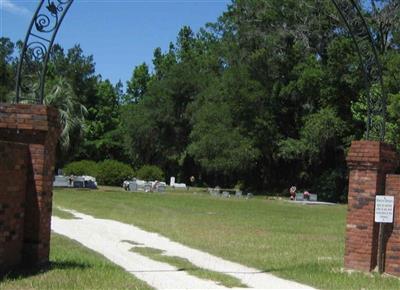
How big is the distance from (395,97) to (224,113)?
1843cm

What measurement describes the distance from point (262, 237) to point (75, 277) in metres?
9.48

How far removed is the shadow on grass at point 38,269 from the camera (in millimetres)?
9427

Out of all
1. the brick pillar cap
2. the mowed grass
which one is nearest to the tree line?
the mowed grass

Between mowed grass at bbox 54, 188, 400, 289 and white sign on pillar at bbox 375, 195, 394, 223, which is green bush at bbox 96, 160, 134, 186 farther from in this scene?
white sign on pillar at bbox 375, 195, 394, 223

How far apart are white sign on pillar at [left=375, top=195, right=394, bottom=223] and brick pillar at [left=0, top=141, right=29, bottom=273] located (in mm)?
6331

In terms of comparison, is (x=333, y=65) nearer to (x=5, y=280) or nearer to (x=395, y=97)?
(x=395, y=97)

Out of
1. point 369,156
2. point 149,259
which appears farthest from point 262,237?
point 369,156

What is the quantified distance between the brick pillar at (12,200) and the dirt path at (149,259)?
2.07 meters

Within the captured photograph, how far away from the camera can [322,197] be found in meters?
52.0

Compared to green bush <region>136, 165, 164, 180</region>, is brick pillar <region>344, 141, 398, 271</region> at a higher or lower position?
lower

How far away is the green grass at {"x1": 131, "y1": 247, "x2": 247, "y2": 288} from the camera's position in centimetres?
1031

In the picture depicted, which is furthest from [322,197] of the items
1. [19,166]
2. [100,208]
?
[19,166]

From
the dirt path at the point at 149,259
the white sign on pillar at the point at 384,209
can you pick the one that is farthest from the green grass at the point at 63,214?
the white sign on pillar at the point at 384,209

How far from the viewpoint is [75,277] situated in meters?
9.79
